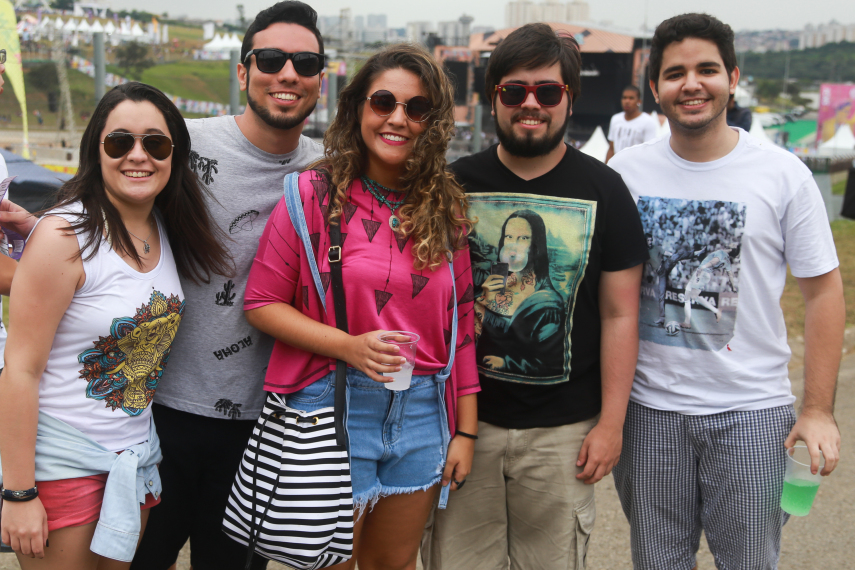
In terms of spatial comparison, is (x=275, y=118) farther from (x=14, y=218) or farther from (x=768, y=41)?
(x=768, y=41)

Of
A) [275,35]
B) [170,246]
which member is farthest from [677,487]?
[275,35]

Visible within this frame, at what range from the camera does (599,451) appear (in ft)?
7.64

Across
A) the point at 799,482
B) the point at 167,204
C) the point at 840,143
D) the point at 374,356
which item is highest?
the point at 167,204

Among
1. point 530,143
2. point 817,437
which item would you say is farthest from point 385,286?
point 817,437

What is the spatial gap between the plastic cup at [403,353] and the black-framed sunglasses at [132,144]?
0.89 meters

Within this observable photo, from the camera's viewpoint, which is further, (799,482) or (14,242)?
(799,482)

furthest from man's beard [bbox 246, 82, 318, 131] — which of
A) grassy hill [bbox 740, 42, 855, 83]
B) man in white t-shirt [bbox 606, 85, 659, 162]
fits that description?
grassy hill [bbox 740, 42, 855, 83]

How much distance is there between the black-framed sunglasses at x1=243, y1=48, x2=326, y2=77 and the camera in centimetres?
234

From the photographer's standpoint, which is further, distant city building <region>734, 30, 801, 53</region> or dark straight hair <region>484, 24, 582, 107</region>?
distant city building <region>734, 30, 801, 53</region>

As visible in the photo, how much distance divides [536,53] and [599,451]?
4.54 ft

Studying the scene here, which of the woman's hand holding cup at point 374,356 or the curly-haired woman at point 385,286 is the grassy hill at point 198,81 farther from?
the woman's hand holding cup at point 374,356

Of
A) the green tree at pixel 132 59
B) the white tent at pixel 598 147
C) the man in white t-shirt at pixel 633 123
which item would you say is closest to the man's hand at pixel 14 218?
the man in white t-shirt at pixel 633 123

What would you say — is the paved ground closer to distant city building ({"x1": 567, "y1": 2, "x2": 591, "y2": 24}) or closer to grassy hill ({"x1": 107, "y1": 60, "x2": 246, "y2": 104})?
grassy hill ({"x1": 107, "y1": 60, "x2": 246, "y2": 104})

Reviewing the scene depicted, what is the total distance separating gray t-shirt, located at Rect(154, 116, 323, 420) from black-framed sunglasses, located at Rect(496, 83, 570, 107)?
0.86 metres
